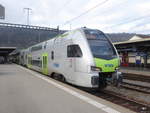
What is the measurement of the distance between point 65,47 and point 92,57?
220cm

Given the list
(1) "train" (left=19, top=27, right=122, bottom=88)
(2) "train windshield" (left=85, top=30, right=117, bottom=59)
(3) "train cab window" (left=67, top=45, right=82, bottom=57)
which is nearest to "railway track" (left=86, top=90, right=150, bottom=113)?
(1) "train" (left=19, top=27, right=122, bottom=88)

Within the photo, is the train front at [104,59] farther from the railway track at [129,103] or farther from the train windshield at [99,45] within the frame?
the railway track at [129,103]

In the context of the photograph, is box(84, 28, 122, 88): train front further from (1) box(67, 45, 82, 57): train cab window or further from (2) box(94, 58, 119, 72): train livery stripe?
(1) box(67, 45, 82, 57): train cab window

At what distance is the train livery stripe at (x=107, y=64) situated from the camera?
28.8ft

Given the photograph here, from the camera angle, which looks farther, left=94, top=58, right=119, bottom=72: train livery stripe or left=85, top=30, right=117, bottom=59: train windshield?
left=85, top=30, right=117, bottom=59: train windshield

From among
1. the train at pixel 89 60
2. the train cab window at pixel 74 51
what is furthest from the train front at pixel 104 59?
the train cab window at pixel 74 51

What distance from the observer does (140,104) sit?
7.60 metres

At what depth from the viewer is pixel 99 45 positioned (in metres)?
9.57

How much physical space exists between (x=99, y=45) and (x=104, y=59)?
878 mm

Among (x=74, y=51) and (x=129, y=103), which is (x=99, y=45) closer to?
(x=74, y=51)

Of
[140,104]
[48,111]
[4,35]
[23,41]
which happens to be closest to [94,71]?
[140,104]

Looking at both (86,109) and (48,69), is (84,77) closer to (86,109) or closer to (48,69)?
(86,109)

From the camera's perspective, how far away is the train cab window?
9.19m

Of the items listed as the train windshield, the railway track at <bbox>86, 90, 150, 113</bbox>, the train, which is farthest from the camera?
the train windshield
